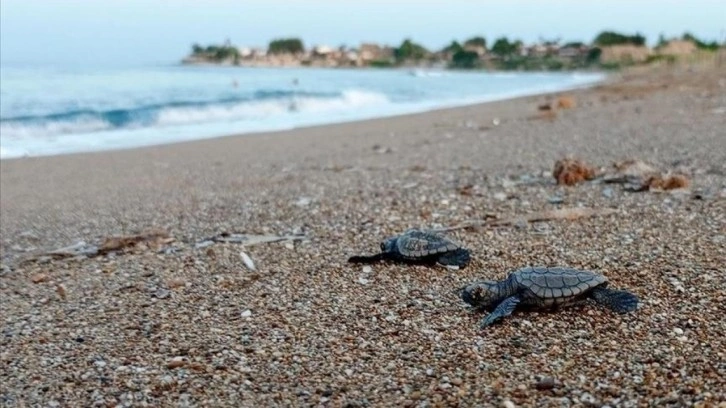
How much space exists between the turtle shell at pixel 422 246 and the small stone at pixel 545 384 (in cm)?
165

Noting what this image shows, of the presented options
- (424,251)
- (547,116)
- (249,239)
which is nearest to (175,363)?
(424,251)

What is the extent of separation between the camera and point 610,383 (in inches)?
112

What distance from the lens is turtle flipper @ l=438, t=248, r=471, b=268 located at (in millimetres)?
4492

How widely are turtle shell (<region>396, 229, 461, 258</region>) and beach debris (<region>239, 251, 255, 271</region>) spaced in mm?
965

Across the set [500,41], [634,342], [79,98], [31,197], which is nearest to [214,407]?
[634,342]

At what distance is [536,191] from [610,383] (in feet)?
13.4

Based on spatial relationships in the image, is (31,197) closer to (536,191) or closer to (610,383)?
(536,191)

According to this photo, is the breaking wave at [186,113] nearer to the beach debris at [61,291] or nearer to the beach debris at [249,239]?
the beach debris at [249,239]

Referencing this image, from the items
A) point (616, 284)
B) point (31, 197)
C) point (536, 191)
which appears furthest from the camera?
point (31, 197)

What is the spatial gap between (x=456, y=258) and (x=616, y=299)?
114cm

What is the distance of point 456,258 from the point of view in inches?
178

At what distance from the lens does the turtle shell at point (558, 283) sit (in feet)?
11.7

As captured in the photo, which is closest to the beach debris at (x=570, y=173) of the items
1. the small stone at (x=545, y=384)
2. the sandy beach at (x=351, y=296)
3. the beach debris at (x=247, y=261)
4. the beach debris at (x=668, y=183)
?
the sandy beach at (x=351, y=296)

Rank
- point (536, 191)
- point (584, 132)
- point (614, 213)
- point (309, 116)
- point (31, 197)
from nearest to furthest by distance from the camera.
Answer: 1. point (614, 213)
2. point (536, 191)
3. point (31, 197)
4. point (584, 132)
5. point (309, 116)
